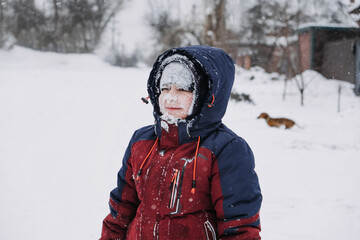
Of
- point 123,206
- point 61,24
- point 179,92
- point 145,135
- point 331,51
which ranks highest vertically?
point 61,24

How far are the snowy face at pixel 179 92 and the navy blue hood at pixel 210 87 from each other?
0.17 ft

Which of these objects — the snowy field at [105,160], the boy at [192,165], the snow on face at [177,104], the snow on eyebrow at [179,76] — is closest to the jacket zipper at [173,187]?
the boy at [192,165]

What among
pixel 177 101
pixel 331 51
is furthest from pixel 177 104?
pixel 331 51

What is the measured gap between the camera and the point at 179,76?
4.33 ft

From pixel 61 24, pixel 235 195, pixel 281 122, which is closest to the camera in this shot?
pixel 235 195

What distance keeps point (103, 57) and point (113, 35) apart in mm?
4480

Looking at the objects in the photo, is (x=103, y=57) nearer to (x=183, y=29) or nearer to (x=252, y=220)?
(x=183, y=29)

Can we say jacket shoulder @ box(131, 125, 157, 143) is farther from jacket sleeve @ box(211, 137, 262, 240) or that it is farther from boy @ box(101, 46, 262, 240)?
jacket sleeve @ box(211, 137, 262, 240)

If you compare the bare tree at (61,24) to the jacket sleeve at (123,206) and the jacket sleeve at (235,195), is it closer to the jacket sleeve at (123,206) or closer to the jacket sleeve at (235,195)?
the jacket sleeve at (123,206)

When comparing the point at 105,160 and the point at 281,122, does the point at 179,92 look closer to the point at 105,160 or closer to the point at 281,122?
the point at 105,160

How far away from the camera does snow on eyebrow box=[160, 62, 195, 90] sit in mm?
1315

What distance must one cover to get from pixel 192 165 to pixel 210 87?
1.14ft

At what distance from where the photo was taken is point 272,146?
19.5 feet

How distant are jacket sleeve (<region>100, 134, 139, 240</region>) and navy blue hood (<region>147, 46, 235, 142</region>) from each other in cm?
29
